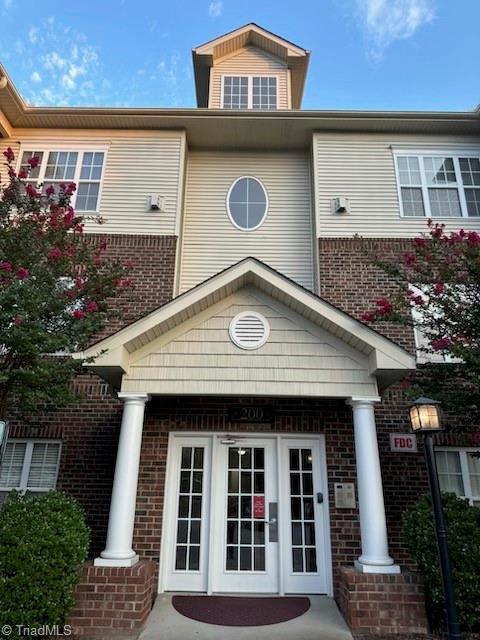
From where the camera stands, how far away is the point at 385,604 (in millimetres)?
4766

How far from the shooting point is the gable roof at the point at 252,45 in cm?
1093

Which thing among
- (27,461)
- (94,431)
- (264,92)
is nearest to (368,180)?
(264,92)

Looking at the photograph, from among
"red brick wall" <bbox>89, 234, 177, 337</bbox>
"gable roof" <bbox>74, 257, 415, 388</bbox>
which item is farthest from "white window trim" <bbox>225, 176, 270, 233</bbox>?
"gable roof" <bbox>74, 257, 415, 388</bbox>

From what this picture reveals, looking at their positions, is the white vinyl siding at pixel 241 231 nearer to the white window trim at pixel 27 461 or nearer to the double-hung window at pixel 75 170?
the double-hung window at pixel 75 170

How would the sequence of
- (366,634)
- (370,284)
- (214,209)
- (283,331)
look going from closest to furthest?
(366,634) → (283,331) → (370,284) → (214,209)

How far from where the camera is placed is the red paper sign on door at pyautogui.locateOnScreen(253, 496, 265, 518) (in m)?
6.27

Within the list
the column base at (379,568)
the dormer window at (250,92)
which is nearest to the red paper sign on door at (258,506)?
the column base at (379,568)

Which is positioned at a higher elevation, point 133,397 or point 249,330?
point 249,330

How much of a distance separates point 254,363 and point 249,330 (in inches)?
18.5

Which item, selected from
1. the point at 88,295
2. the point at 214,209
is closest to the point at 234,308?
the point at 88,295

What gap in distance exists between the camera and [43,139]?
30.7 ft

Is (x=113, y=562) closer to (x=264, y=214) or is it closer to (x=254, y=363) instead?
(x=254, y=363)

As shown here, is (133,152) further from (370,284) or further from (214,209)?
(370,284)

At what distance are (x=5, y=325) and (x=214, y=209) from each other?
535 centimetres
